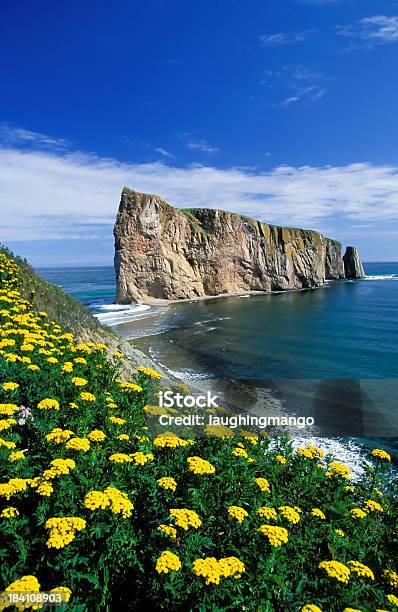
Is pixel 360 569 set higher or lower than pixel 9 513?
lower

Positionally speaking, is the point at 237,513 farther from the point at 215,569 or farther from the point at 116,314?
the point at 116,314

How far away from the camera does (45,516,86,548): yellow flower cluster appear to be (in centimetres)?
282

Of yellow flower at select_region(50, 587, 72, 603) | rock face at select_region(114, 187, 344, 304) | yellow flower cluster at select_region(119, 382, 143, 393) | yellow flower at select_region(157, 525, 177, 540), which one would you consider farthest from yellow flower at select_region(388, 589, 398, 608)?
rock face at select_region(114, 187, 344, 304)

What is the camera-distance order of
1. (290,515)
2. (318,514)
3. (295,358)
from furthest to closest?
(295,358) < (318,514) < (290,515)

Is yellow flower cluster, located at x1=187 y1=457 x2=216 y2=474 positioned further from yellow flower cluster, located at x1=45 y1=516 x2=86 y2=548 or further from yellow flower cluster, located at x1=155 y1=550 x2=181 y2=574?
yellow flower cluster, located at x1=45 y1=516 x2=86 y2=548

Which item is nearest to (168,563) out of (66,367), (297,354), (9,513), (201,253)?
(9,513)

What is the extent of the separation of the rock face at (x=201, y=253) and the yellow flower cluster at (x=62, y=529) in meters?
62.1

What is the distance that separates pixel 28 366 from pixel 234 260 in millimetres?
75877

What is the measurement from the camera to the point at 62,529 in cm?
292

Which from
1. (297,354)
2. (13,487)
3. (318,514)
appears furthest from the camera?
Result: (297,354)

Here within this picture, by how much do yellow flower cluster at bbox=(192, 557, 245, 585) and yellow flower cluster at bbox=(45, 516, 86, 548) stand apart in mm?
989

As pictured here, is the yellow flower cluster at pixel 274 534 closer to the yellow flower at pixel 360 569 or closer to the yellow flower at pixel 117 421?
the yellow flower at pixel 360 569

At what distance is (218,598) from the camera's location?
296 centimetres

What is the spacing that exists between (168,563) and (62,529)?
2.96ft
